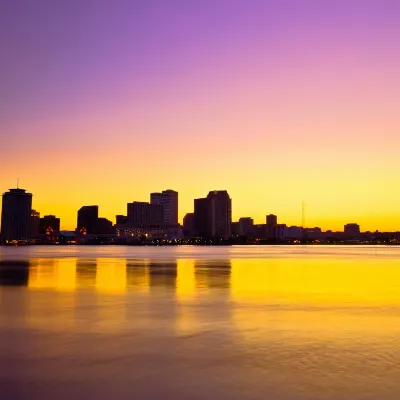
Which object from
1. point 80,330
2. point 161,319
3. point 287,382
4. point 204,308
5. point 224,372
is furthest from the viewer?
point 204,308

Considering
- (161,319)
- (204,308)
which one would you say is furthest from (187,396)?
(204,308)

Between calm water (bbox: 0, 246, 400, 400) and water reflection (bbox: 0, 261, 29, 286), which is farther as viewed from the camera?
water reflection (bbox: 0, 261, 29, 286)

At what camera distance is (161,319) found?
25.8 meters

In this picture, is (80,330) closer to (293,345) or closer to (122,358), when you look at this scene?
(122,358)

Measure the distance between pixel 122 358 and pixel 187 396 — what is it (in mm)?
4687

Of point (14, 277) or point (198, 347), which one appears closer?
point (198, 347)

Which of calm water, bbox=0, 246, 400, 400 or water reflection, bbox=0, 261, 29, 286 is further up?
water reflection, bbox=0, 261, 29, 286

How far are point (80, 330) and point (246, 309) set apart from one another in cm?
1057

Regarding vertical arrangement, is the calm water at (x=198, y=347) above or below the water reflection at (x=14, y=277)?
below

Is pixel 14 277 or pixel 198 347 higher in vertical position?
pixel 14 277

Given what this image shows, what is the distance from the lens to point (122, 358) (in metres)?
17.2

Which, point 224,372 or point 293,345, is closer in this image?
point 224,372

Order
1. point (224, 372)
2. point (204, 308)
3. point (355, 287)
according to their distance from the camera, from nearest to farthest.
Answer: point (224, 372)
point (204, 308)
point (355, 287)

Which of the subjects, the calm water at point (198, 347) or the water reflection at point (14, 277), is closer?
the calm water at point (198, 347)
